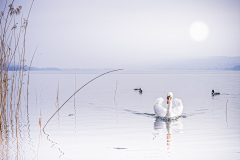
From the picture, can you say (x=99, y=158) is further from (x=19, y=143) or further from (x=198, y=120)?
(x=198, y=120)

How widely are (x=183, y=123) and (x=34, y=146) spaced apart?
6.89m

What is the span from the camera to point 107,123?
483 inches

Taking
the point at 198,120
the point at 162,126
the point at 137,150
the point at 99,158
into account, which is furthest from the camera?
the point at 198,120

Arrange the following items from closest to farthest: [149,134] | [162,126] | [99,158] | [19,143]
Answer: [99,158] → [19,143] → [149,134] → [162,126]

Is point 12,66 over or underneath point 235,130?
over

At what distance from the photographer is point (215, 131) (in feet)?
34.4

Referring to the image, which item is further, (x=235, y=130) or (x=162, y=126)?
(x=162, y=126)

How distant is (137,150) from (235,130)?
5048 mm

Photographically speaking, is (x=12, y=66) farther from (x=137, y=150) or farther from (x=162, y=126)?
(x=162, y=126)

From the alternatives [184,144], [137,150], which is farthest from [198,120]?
[137,150]

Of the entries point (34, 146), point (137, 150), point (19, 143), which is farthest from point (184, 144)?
point (19, 143)

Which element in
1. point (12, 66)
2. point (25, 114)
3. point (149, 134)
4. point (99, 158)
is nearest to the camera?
point (99, 158)

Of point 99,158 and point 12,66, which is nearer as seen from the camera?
point 99,158

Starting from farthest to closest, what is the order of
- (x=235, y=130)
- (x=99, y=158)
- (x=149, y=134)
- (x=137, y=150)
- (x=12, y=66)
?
1. (x=235, y=130)
2. (x=149, y=134)
3. (x=12, y=66)
4. (x=137, y=150)
5. (x=99, y=158)
